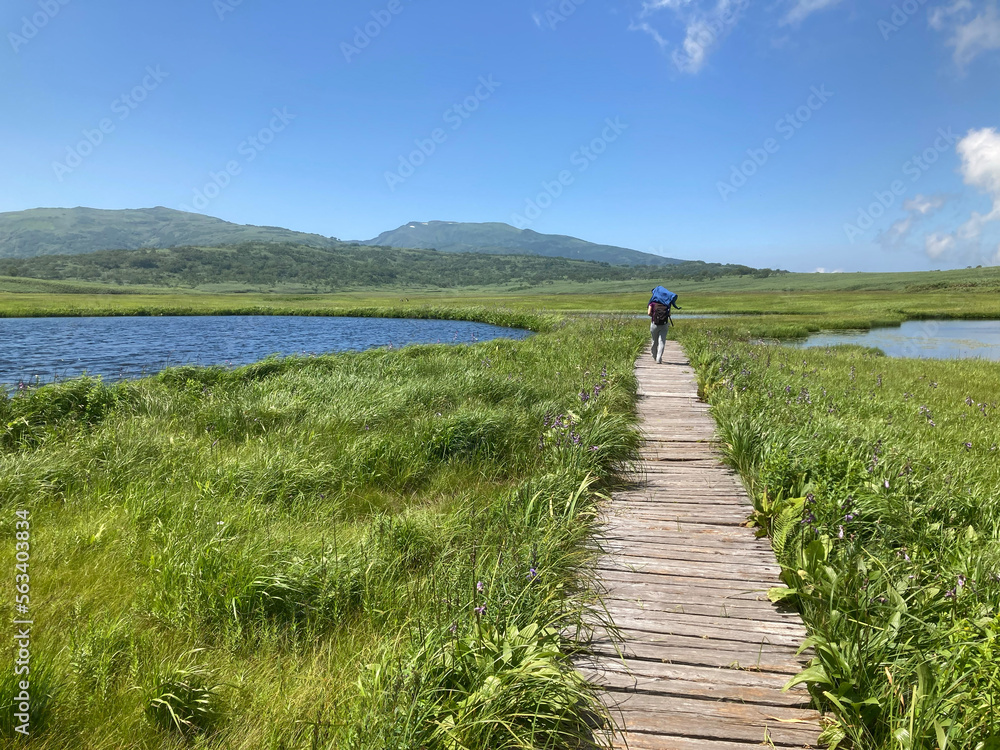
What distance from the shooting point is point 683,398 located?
37.7ft

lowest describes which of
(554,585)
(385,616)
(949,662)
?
A: (385,616)

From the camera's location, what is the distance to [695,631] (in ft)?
12.0

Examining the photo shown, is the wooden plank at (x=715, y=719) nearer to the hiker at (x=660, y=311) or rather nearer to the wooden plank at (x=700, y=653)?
the wooden plank at (x=700, y=653)

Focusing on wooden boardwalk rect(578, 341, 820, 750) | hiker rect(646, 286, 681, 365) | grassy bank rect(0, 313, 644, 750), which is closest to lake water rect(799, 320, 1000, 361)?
hiker rect(646, 286, 681, 365)

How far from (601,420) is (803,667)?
4659 mm

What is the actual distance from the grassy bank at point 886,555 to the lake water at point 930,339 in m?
25.0

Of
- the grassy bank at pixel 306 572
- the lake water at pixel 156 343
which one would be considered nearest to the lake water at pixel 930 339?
the lake water at pixel 156 343

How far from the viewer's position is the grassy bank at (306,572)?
284cm

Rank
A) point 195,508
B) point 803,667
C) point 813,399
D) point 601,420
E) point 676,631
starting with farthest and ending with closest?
point 813,399 → point 601,420 → point 195,508 → point 676,631 → point 803,667

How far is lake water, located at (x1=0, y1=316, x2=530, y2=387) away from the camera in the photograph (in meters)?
23.4

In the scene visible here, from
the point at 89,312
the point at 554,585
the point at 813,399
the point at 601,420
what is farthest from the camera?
the point at 89,312

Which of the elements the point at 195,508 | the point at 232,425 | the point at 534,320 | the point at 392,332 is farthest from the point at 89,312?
the point at 195,508

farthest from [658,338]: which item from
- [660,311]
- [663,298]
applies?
[663,298]

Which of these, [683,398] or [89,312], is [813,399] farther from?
[89,312]
